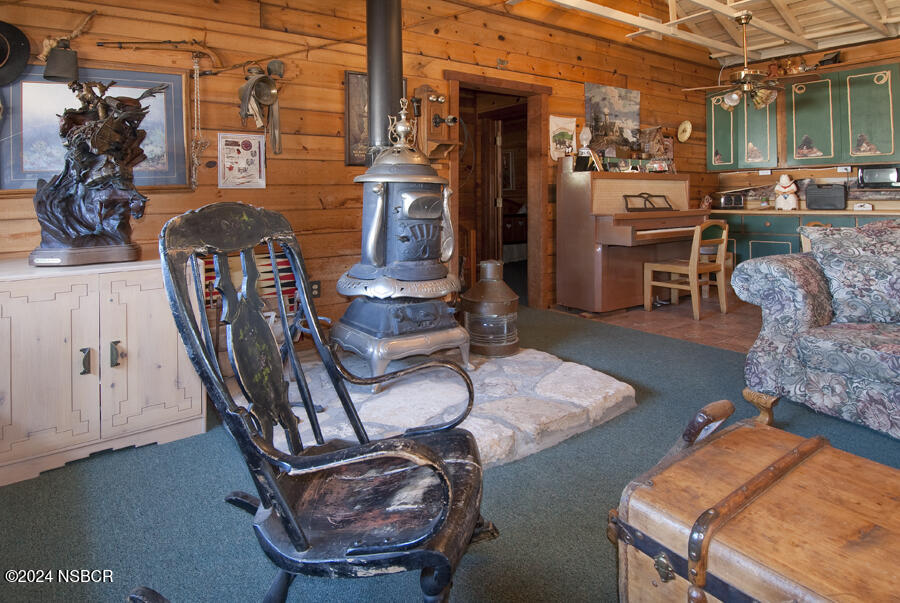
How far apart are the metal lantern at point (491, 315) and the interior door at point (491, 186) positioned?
364cm

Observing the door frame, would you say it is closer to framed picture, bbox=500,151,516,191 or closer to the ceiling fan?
the ceiling fan

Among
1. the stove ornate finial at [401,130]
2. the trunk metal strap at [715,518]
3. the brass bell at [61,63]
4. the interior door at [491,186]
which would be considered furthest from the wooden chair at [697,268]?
the brass bell at [61,63]

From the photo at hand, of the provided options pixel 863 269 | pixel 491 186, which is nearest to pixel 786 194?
pixel 491 186

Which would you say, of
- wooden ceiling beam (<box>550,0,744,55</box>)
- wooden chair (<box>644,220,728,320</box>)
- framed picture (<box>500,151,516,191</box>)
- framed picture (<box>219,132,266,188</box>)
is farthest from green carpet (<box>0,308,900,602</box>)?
framed picture (<box>500,151,516,191</box>)

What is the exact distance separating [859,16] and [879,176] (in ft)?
5.13

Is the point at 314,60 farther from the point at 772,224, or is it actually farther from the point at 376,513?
the point at 772,224

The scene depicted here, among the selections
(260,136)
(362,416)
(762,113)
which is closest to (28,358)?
(362,416)

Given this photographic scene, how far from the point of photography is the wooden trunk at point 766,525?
930 millimetres

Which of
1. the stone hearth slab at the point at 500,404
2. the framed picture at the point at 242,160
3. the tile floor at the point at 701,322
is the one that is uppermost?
the framed picture at the point at 242,160

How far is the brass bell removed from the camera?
106 inches

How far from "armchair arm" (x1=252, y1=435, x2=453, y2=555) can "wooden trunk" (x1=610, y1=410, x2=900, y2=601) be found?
454 millimetres

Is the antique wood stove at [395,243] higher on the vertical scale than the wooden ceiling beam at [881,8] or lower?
lower

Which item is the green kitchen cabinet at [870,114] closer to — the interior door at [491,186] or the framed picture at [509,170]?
the interior door at [491,186]

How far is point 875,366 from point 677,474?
162 cm
